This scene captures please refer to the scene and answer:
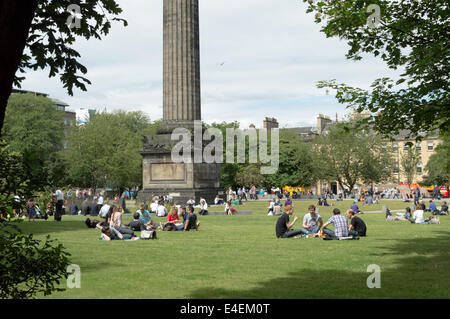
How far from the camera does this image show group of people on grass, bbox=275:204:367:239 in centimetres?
1878

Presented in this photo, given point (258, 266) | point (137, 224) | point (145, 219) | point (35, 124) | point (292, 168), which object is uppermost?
point (35, 124)

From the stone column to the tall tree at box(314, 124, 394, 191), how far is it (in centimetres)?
4138

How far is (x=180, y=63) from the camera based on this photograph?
41.2 metres

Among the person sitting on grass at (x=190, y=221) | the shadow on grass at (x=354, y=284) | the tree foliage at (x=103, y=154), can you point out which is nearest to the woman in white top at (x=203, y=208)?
the person sitting on grass at (x=190, y=221)

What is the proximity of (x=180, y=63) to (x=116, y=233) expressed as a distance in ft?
78.9

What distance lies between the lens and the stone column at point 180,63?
41281 mm

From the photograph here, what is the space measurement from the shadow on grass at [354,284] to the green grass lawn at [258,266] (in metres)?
0.02

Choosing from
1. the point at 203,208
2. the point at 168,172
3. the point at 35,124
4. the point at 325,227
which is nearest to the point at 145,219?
the point at 325,227

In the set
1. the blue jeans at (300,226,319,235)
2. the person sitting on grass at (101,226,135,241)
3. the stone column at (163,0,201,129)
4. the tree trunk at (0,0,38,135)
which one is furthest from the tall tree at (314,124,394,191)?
the tree trunk at (0,0,38,135)

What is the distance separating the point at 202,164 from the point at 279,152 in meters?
59.9

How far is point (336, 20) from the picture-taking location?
14.5m

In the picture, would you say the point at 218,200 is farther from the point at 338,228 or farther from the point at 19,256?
the point at 19,256
